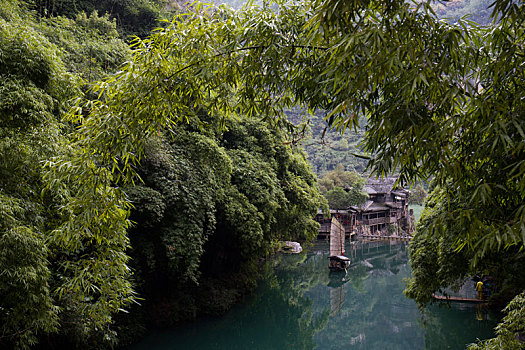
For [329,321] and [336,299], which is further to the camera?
[336,299]

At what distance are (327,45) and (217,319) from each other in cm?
673

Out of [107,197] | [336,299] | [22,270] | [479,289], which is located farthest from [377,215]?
[107,197]

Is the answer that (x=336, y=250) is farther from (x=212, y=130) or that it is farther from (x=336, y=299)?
(x=212, y=130)

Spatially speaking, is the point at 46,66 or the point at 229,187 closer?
the point at 46,66

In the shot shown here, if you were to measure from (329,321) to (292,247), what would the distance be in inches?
287

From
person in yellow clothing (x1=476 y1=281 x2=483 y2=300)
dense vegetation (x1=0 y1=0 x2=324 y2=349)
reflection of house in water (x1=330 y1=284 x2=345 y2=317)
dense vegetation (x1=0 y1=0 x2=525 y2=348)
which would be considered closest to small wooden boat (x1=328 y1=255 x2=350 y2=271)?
reflection of house in water (x1=330 y1=284 x2=345 y2=317)

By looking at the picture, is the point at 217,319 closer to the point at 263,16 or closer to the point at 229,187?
the point at 229,187

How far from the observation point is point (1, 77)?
10.0 ft

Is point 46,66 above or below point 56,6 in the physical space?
→ below

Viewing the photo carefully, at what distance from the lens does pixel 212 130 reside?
22.9 feet

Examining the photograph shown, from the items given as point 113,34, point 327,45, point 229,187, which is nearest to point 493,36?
point 327,45

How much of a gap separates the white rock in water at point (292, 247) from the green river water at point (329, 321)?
3130mm

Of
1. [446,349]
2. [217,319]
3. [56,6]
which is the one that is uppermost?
[56,6]

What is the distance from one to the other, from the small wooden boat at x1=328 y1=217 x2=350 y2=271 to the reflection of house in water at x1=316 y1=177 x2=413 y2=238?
4.26m
